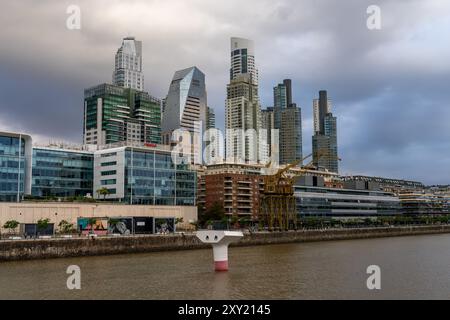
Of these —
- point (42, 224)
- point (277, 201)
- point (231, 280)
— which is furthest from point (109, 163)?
point (231, 280)

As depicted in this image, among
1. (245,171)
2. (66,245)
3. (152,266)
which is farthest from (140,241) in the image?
(245,171)

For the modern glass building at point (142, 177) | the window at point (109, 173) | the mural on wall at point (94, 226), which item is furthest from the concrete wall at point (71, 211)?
the window at point (109, 173)

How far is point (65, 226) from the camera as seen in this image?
93.4 m

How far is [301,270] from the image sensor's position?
56469mm

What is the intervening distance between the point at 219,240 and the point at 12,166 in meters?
61.5

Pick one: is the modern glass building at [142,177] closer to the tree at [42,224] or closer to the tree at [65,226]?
the tree at [65,226]

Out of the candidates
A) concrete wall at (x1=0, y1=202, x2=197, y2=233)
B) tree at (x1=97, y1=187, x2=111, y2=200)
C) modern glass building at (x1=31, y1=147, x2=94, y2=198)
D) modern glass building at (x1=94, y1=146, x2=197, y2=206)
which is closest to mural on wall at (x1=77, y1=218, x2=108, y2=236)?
concrete wall at (x1=0, y1=202, x2=197, y2=233)

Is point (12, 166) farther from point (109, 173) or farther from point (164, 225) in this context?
point (164, 225)

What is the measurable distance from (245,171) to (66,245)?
368 feet

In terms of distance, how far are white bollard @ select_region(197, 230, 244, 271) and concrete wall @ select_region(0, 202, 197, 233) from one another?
51136mm

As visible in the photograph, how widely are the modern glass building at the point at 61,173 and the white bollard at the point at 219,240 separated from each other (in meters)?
66.3

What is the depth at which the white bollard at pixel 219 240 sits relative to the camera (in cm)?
5188

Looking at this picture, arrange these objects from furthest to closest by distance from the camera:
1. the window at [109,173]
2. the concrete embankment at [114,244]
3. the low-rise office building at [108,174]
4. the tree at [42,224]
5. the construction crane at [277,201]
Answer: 1. the construction crane at [277,201]
2. the window at [109,173]
3. the low-rise office building at [108,174]
4. the tree at [42,224]
5. the concrete embankment at [114,244]
